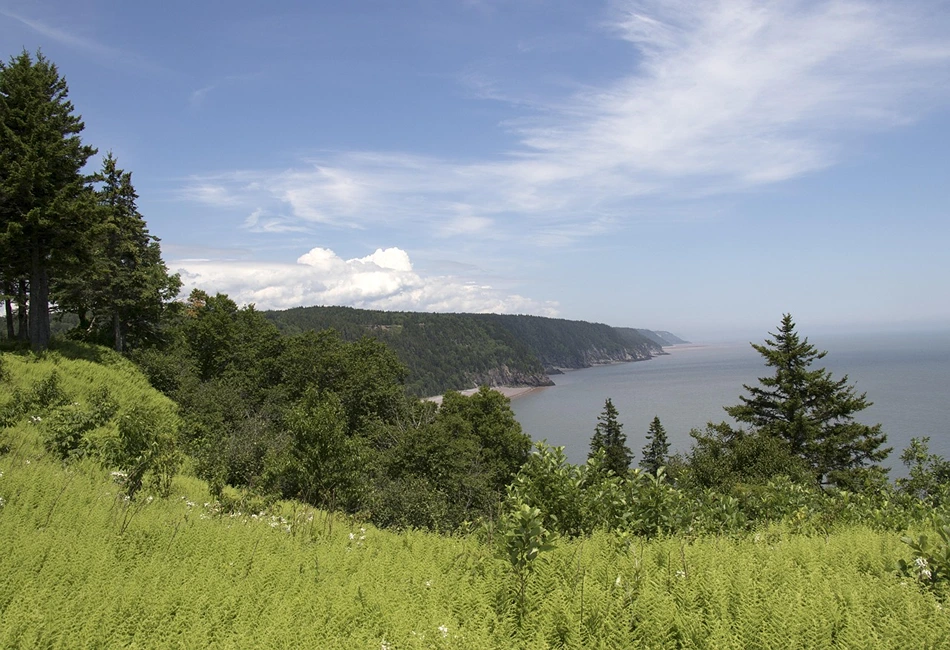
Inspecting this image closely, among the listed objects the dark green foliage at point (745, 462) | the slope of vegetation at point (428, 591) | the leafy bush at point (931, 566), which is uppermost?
the leafy bush at point (931, 566)

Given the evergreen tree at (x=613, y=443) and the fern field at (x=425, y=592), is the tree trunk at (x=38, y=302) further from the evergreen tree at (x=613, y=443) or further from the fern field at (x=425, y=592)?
the evergreen tree at (x=613, y=443)

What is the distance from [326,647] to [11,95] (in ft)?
86.5

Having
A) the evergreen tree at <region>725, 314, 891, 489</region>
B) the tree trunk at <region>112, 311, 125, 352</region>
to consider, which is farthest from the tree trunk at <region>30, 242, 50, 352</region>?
the evergreen tree at <region>725, 314, 891, 489</region>

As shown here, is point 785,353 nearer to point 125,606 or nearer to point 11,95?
point 125,606

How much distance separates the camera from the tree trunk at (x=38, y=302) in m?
21.1

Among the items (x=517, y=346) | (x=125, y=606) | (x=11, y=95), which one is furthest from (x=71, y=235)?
(x=517, y=346)

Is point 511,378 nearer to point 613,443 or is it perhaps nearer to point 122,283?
point 613,443

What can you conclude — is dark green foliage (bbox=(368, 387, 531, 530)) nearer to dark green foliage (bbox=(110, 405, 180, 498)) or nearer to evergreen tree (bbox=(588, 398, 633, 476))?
dark green foliage (bbox=(110, 405, 180, 498))

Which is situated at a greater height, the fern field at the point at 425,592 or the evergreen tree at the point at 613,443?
the fern field at the point at 425,592

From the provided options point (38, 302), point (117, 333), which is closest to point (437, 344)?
point (117, 333)

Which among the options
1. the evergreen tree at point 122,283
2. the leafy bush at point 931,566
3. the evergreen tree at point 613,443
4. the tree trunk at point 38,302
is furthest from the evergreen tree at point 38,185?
the evergreen tree at point 613,443

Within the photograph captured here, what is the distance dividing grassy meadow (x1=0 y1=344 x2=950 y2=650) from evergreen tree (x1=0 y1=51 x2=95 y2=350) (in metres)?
16.8

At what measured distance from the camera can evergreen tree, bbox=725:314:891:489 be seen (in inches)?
1220

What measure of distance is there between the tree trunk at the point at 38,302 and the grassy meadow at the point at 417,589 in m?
17.5
